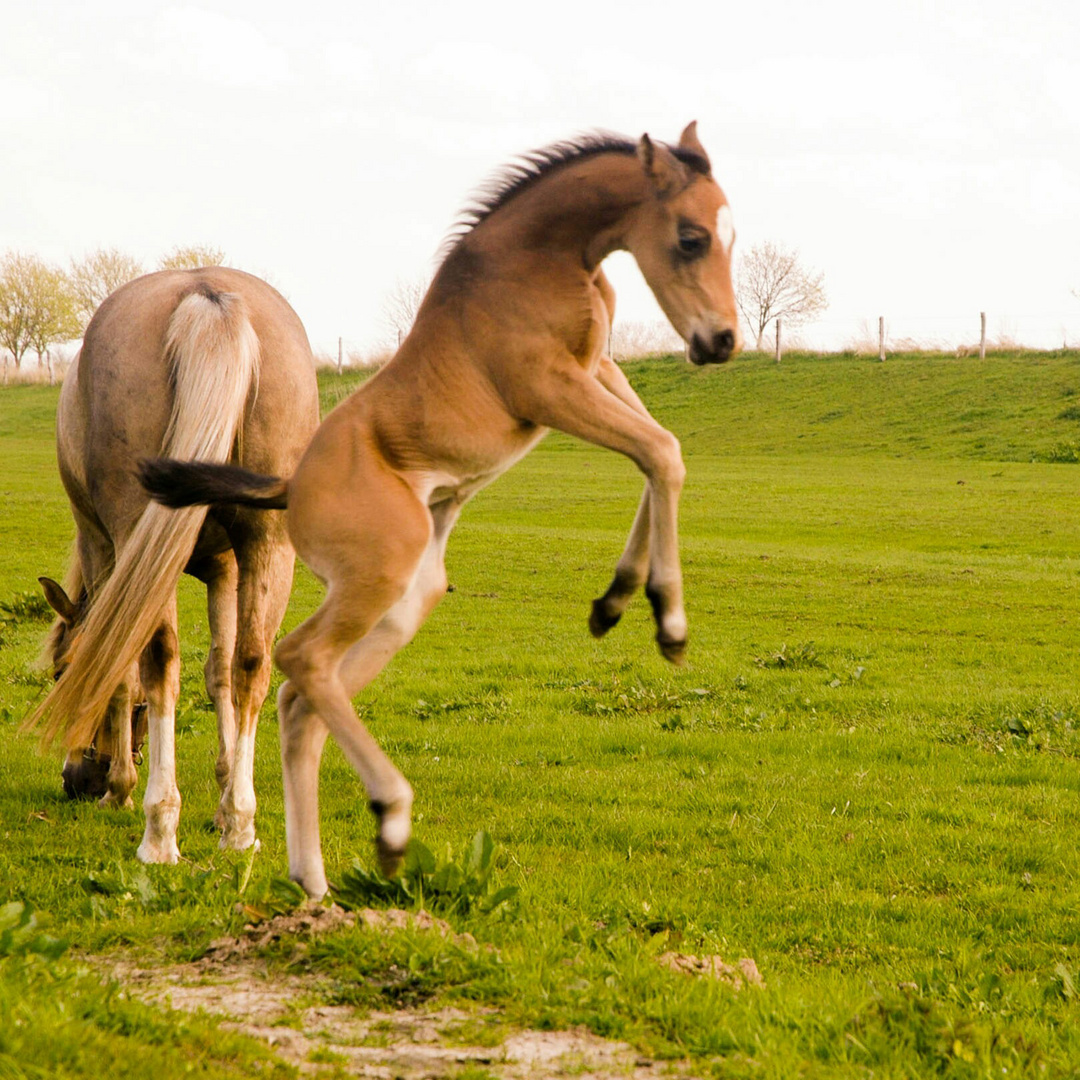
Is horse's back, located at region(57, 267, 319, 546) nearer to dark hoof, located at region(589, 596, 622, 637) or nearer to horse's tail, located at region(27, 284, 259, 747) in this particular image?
horse's tail, located at region(27, 284, 259, 747)

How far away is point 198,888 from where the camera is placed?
5.64 metres

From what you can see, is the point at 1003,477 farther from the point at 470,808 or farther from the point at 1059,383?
the point at 470,808

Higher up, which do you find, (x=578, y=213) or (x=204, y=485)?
(x=578, y=213)

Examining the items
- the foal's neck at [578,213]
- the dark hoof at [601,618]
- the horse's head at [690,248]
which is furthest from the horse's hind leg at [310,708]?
the horse's head at [690,248]

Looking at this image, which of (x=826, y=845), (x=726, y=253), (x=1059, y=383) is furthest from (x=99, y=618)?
(x=1059, y=383)

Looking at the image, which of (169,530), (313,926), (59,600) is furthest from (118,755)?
(313,926)

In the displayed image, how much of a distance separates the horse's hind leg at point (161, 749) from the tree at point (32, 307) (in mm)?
71372

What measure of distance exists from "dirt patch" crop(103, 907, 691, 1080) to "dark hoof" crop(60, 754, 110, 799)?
3504 mm

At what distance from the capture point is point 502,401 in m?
3.31

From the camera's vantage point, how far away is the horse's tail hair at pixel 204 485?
11.8 feet

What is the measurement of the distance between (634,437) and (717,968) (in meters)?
2.79

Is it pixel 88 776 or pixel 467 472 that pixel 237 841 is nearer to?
pixel 88 776

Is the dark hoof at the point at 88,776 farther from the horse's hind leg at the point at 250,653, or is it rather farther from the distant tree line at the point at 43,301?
the distant tree line at the point at 43,301

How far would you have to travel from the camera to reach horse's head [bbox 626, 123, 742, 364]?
9.73 ft
